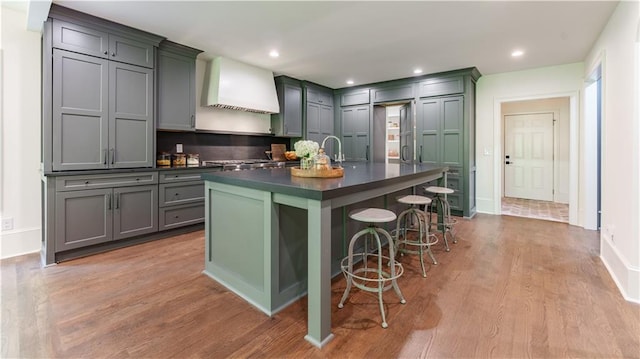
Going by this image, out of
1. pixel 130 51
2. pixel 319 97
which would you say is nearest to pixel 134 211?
pixel 130 51

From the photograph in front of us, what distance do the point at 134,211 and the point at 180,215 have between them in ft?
1.84

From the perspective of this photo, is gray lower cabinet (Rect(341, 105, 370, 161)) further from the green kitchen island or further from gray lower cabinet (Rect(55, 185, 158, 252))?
gray lower cabinet (Rect(55, 185, 158, 252))

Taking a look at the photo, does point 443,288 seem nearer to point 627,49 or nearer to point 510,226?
point 627,49

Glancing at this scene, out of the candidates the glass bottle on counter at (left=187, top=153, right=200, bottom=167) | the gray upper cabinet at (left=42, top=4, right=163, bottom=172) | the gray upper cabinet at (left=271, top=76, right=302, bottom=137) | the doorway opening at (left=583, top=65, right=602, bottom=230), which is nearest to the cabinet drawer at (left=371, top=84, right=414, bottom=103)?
the gray upper cabinet at (left=271, top=76, right=302, bottom=137)

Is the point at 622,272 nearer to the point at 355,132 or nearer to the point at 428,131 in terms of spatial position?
the point at 428,131

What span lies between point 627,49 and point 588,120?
7.65 ft

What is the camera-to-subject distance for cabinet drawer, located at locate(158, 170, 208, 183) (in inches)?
145

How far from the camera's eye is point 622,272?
240 centimetres

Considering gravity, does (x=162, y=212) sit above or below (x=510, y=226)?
above

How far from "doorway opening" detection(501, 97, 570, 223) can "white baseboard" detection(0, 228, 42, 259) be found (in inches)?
277

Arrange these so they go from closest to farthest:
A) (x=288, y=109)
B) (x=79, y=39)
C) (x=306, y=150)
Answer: (x=306, y=150) < (x=79, y=39) < (x=288, y=109)

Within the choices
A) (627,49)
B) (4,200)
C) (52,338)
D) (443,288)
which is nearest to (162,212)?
(4,200)

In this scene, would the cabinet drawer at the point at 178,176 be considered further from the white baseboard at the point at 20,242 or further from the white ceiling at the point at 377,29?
the white ceiling at the point at 377,29

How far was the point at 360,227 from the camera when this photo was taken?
2.92m
